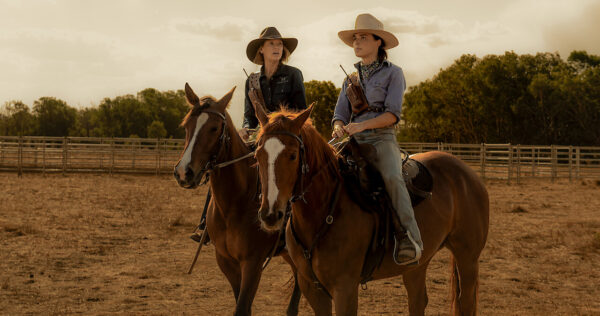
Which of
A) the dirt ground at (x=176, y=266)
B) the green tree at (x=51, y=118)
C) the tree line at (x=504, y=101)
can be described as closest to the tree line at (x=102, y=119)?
the green tree at (x=51, y=118)

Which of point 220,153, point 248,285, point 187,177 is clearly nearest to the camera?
point 187,177

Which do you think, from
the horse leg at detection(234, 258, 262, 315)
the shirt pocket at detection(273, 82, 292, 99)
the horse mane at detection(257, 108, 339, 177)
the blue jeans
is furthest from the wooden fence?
the horse mane at detection(257, 108, 339, 177)

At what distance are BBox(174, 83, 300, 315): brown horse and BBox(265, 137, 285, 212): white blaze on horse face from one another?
1304mm

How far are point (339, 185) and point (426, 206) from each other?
98 centimetres

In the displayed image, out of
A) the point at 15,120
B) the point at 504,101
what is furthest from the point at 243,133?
the point at 15,120

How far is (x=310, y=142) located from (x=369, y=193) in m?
0.67

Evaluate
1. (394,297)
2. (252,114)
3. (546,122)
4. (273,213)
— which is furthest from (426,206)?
(546,122)

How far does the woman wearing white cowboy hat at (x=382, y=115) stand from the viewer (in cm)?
365

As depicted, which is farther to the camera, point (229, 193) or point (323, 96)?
point (323, 96)

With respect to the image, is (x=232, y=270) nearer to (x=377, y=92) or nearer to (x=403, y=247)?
(x=403, y=247)

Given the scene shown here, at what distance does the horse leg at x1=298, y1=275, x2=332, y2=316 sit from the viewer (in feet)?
11.8

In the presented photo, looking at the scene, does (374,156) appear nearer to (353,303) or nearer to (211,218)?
(353,303)

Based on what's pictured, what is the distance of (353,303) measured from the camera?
3338 mm

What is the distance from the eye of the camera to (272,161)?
2.93 meters
